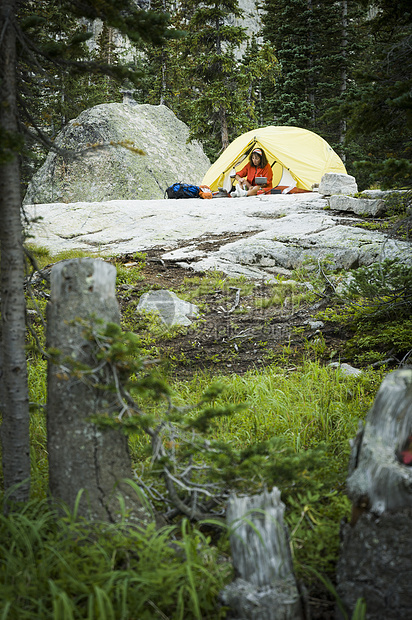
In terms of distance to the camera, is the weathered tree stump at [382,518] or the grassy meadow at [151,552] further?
the grassy meadow at [151,552]

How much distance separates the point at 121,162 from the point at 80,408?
20.9m

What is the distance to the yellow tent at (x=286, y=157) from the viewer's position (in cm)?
1599

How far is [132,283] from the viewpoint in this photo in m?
7.75

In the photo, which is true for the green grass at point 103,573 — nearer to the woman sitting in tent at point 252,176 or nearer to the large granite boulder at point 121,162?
the woman sitting in tent at point 252,176

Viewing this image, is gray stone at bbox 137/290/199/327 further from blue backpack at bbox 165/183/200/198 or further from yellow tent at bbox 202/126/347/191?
yellow tent at bbox 202/126/347/191

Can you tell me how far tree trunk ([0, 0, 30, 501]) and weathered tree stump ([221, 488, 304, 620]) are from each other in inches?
53.5

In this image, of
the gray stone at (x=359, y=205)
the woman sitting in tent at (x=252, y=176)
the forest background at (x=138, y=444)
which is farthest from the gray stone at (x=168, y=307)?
the woman sitting in tent at (x=252, y=176)

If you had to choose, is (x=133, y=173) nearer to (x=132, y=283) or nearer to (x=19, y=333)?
(x=132, y=283)

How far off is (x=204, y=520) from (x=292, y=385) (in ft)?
7.01

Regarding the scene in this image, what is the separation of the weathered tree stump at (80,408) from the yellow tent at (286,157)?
14.6 metres

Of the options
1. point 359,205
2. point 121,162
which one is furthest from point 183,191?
point 121,162

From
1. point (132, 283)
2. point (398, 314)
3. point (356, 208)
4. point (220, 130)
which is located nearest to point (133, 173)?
point (220, 130)

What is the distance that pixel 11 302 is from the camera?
8.31 feet

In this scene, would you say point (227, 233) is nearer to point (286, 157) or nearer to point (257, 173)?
point (257, 173)
